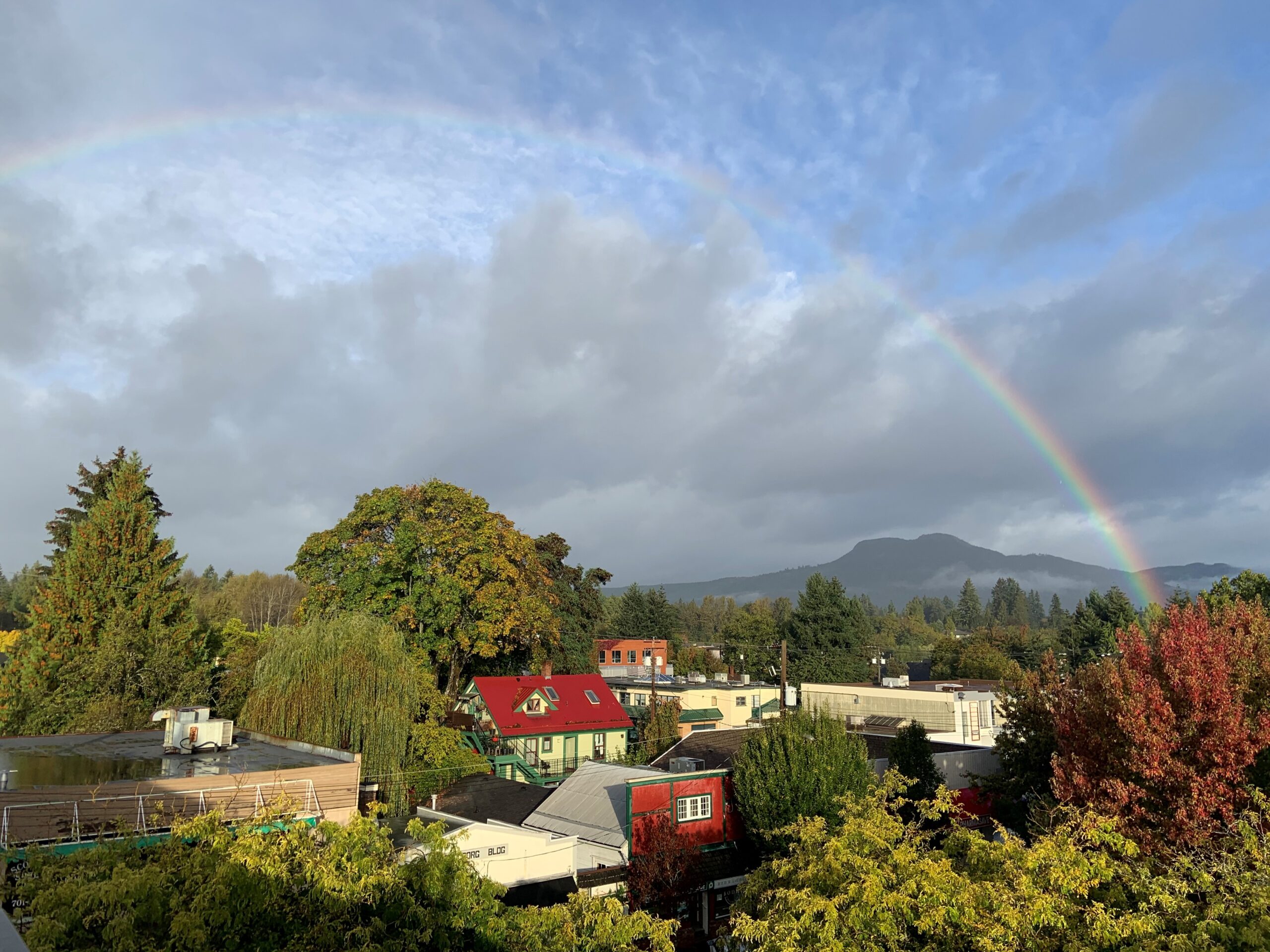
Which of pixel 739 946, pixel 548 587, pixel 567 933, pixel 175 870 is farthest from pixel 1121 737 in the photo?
pixel 548 587

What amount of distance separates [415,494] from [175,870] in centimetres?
3749

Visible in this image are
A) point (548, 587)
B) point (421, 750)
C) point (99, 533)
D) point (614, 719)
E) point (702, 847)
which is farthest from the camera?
point (548, 587)

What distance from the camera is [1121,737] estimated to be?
1886 cm

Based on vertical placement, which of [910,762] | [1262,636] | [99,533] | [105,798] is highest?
[99,533]

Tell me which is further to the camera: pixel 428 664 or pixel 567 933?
pixel 428 664

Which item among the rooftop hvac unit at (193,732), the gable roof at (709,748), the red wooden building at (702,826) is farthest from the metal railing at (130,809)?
the gable roof at (709,748)

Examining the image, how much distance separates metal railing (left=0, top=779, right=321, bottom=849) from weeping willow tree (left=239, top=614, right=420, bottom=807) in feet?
41.1

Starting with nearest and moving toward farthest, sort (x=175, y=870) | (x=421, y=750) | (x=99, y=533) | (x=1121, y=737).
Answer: (x=175, y=870) → (x=1121, y=737) → (x=421, y=750) → (x=99, y=533)

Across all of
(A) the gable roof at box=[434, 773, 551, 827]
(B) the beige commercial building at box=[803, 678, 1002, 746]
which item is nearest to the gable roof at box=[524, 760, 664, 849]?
(A) the gable roof at box=[434, 773, 551, 827]

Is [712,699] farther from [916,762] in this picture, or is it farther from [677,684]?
[916,762]

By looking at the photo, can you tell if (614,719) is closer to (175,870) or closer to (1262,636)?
(1262,636)

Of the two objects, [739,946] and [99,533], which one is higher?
[99,533]

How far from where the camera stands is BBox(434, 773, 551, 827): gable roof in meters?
30.3

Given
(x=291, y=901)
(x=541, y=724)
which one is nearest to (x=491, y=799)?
(x=541, y=724)
